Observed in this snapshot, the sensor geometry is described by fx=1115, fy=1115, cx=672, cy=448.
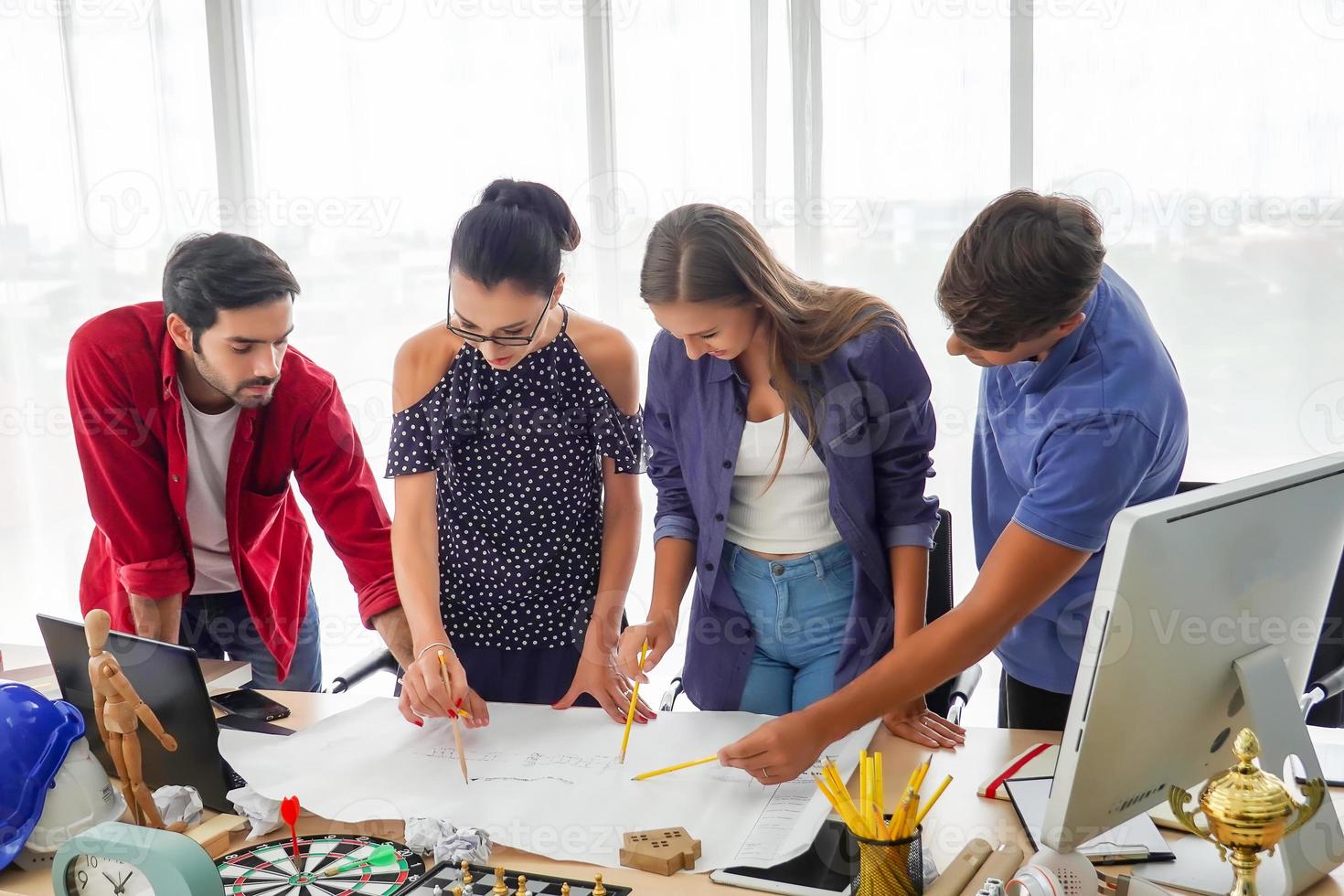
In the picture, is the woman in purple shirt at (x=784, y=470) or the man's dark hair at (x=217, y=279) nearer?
the woman in purple shirt at (x=784, y=470)

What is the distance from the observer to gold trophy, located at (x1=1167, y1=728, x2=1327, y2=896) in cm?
95

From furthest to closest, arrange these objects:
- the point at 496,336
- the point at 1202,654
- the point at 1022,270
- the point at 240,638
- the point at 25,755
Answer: the point at 240,638
the point at 496,336
the point at 1022,270
the point at 25,755
the point at 1202,654

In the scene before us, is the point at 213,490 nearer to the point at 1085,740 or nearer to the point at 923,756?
the point at 923,756

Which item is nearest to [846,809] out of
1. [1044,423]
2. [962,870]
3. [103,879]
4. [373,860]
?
[962,870]

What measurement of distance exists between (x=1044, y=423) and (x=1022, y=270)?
24 centimetres

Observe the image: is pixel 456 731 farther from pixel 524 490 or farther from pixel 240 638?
pixel 240 638

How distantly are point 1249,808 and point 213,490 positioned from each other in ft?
5.72

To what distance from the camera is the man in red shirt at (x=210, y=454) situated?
186cm

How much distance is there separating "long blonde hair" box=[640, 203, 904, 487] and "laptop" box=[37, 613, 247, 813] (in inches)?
31.0

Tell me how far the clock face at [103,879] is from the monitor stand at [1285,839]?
1038mm

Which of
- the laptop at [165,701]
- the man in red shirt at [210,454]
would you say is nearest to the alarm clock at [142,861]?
the laptop at [165,701]

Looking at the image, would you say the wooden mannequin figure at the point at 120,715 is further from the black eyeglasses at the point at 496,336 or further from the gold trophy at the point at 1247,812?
the gold trophy at the point at 1247,812

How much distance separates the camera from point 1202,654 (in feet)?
3.51

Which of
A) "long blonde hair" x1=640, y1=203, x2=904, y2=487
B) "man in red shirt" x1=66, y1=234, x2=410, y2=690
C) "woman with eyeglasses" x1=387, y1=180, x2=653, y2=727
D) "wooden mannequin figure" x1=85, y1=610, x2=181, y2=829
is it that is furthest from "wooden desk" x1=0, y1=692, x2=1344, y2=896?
"man in red shirt" x1=66, y1=234, x2=410, y2=690
